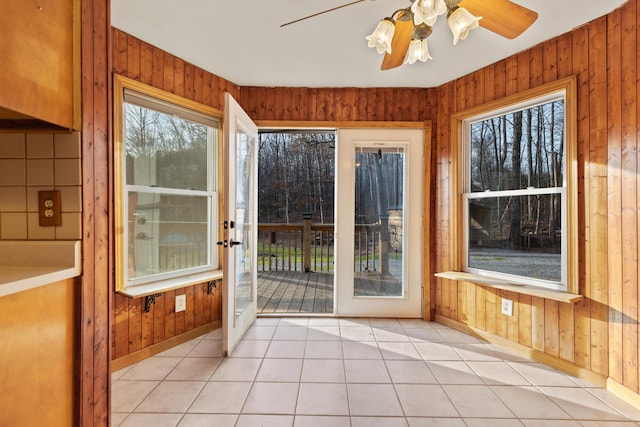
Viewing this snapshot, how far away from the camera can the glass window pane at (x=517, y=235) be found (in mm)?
2291

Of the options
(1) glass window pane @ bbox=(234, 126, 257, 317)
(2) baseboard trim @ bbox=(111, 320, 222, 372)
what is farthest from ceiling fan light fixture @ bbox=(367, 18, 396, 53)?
(2) baseboard trim @ bbox=(111, 320, 222, 372)

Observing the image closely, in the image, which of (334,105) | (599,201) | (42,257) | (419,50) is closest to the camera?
(42,257)

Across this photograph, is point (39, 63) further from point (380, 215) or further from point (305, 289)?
point (305, 289)

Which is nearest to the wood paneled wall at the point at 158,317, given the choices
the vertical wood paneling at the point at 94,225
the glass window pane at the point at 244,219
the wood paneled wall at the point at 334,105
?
the glass window pane at the point at 244,219

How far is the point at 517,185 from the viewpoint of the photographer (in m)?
2.48

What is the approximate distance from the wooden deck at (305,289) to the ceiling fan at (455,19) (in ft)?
7.32

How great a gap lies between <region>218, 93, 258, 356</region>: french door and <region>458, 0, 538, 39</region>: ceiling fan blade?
1.68 metres

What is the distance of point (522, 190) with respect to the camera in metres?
2.43

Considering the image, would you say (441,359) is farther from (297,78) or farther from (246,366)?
(297,78)

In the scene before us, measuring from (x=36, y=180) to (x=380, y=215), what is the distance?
262 cm

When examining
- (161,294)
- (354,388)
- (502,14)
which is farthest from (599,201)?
(161,294)

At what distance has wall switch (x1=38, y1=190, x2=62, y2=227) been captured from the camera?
117 cm

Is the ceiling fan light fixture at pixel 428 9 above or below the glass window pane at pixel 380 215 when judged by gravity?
above

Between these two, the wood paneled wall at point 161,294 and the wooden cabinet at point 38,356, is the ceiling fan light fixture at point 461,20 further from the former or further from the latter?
the wood paneled wall at point 161,294
